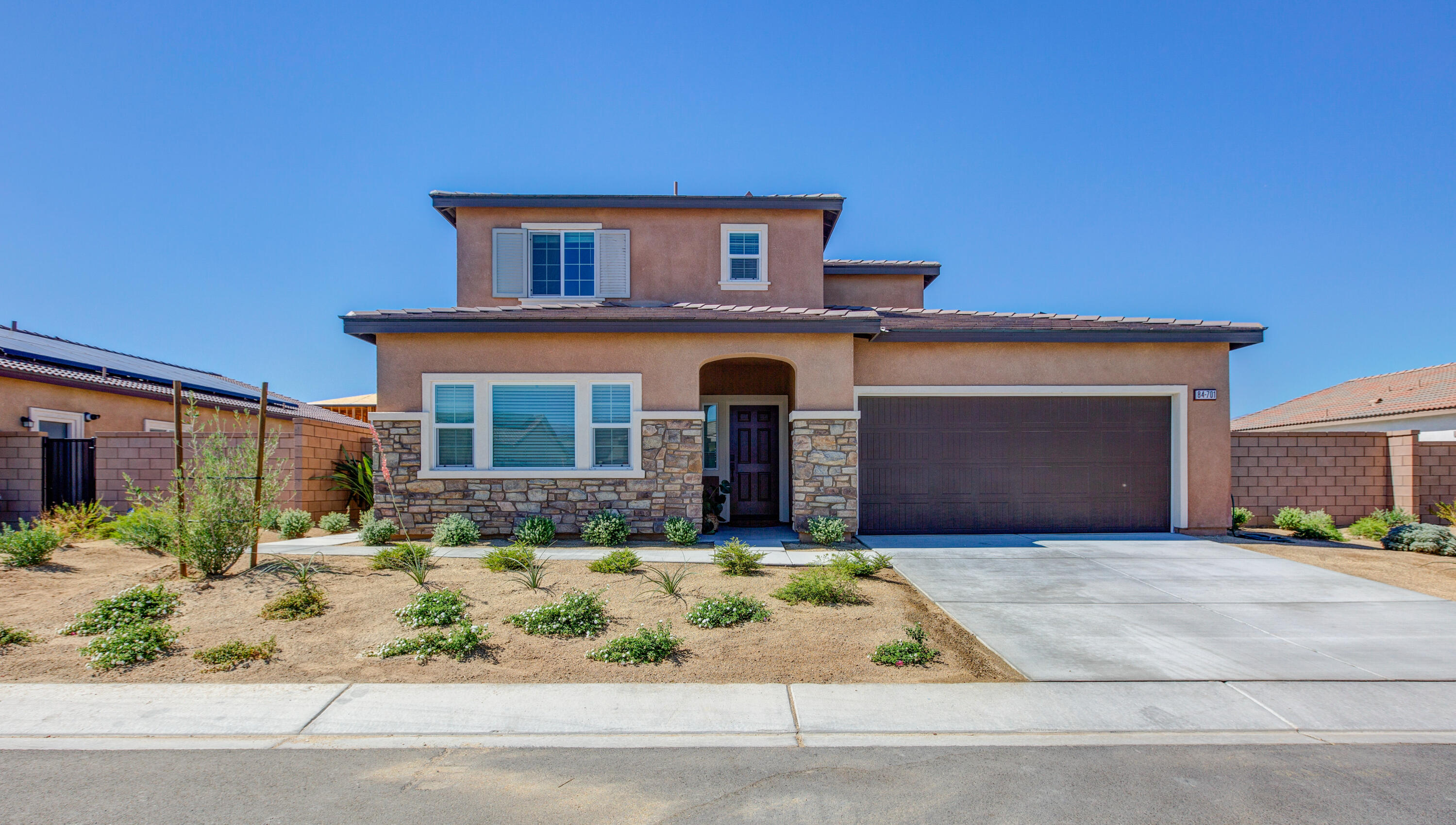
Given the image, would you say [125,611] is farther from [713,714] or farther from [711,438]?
[711,438]

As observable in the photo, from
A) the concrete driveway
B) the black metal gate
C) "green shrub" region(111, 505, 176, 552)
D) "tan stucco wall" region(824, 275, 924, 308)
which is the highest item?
"tan stucco wall" region(824, 275, 924, 308)

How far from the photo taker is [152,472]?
42.4 ft

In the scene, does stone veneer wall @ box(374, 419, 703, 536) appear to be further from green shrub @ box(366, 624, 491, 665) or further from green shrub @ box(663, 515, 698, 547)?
green shrub @ box(366, 624, 491, 665)

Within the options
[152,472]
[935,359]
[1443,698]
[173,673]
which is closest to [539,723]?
[173,673]

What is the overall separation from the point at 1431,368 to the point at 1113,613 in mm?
22870

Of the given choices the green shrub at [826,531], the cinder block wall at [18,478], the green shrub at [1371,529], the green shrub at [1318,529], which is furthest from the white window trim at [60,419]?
the green shrub at [1371,529]

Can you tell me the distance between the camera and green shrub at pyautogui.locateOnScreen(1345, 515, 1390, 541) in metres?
13.0

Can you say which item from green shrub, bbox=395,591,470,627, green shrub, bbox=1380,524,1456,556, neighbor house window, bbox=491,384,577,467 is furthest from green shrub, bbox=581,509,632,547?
green shrub, bbox=1380,524,1456,556

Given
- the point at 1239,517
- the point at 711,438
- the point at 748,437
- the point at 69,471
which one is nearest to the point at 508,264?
the point at 711,438

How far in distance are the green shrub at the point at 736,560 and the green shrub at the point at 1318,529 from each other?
10.4 meters

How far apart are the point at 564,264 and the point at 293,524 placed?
6.61 metres

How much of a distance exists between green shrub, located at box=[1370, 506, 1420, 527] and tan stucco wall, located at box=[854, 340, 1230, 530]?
341cm

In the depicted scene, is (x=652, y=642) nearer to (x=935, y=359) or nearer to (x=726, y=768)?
(x=726, y=768)

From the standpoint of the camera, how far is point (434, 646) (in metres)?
6.36
